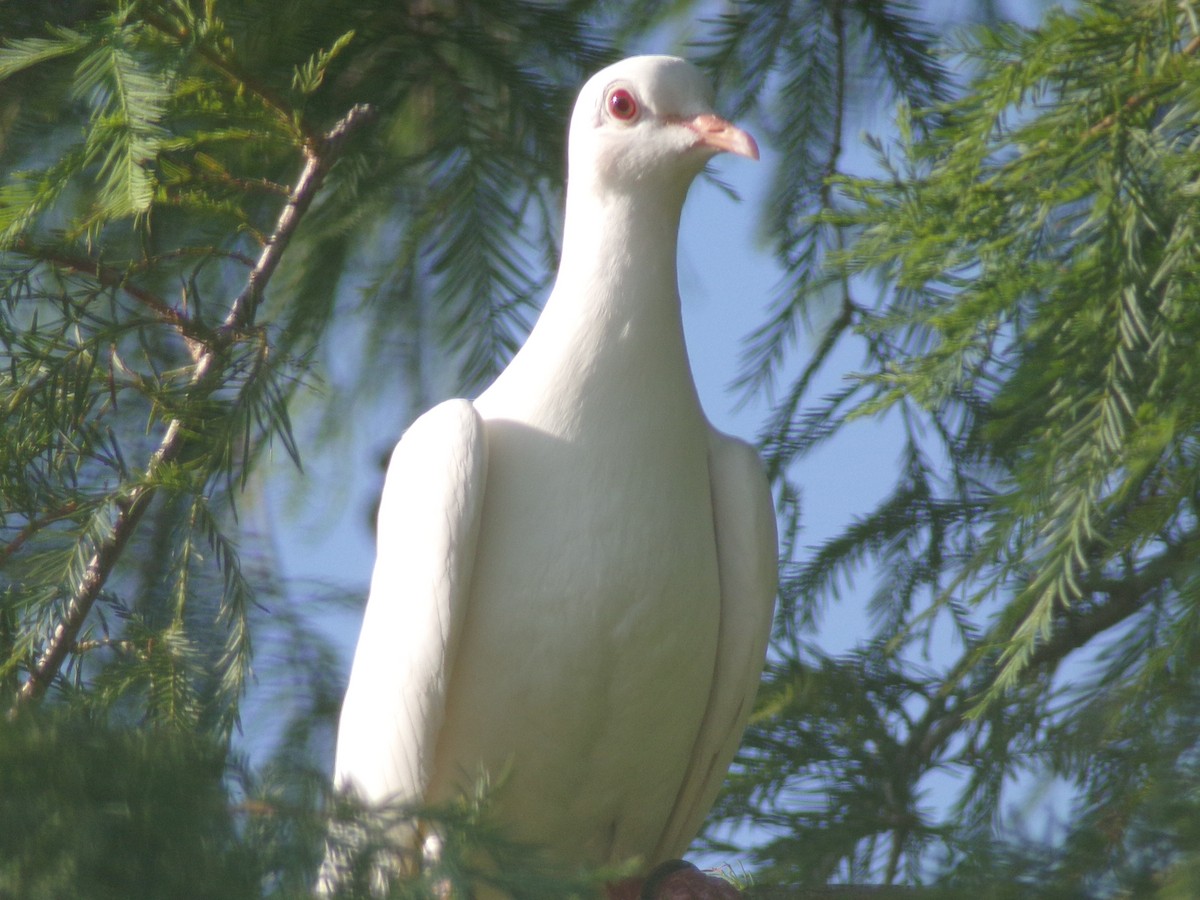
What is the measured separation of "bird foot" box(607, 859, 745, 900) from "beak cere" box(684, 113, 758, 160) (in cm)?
101

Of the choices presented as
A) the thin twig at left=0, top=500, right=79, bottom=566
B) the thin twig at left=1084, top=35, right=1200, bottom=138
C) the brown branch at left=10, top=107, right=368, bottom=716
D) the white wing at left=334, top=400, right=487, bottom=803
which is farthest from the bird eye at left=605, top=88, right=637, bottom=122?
the thin twig at left=0, top=500, right=79, bottom=566

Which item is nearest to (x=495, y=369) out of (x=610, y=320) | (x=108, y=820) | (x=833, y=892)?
(x=610, y=320)

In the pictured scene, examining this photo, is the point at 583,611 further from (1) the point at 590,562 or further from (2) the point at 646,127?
(2) the point at 646,127

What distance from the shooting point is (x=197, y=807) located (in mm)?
1027

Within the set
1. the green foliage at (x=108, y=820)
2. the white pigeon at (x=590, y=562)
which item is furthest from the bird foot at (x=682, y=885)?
the green foliage at (x=108, y=820)

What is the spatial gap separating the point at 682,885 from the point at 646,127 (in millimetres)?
1079

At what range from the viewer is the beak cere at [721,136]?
6.50 feet

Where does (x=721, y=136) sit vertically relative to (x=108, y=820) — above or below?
above

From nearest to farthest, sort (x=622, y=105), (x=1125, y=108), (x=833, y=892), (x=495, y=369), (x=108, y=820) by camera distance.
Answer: (x=108, y=820)
(x=1125, y=108)
(x=833, y=892)
(x=622, y=105)
(x=495, y=369)

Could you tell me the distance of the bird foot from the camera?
196 cm

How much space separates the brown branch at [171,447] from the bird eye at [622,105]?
0.38m

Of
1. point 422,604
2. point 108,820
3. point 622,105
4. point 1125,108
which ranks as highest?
point 622,105

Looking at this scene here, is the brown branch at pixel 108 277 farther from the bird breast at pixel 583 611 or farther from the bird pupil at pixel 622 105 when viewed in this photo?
the bird pupil at pixel 622 105

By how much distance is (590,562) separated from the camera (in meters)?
1.86
